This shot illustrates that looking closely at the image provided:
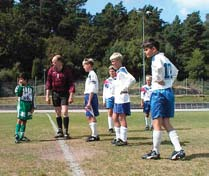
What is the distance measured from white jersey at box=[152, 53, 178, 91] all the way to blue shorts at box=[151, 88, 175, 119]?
0.35ft

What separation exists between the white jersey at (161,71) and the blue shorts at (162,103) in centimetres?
11

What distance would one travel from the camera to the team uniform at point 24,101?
12.3 meters

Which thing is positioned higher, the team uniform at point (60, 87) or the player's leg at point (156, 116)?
the team uniform at point (60, 87)

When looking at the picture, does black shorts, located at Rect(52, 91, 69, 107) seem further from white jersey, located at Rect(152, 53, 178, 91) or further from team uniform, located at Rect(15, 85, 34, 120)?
white jersey, located at Rect(152, 53, 178, 91)

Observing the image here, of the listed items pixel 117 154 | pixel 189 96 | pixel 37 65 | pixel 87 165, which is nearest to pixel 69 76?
pixel 117 154

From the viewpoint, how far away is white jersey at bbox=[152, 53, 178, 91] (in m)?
8.53

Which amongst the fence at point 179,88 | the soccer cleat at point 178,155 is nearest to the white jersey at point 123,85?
the soccer cleat at point 178,155

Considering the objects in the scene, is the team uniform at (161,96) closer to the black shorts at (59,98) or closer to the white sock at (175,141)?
the white sock at (175,141)

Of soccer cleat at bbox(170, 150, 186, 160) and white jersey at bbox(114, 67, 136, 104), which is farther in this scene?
white jersey at bbox(114, 67, 136, 104)

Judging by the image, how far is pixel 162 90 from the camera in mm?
8562

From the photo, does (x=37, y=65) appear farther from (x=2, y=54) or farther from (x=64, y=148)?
(x=64, y=148)

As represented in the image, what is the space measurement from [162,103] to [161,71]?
557mm

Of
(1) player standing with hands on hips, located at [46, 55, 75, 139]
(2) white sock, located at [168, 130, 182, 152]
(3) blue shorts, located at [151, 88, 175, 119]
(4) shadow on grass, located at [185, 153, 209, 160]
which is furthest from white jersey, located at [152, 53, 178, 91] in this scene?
(1) player standing with hands on hips, located at [46, 55, 75, 139]

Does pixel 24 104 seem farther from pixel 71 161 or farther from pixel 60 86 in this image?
pixel 71 161
